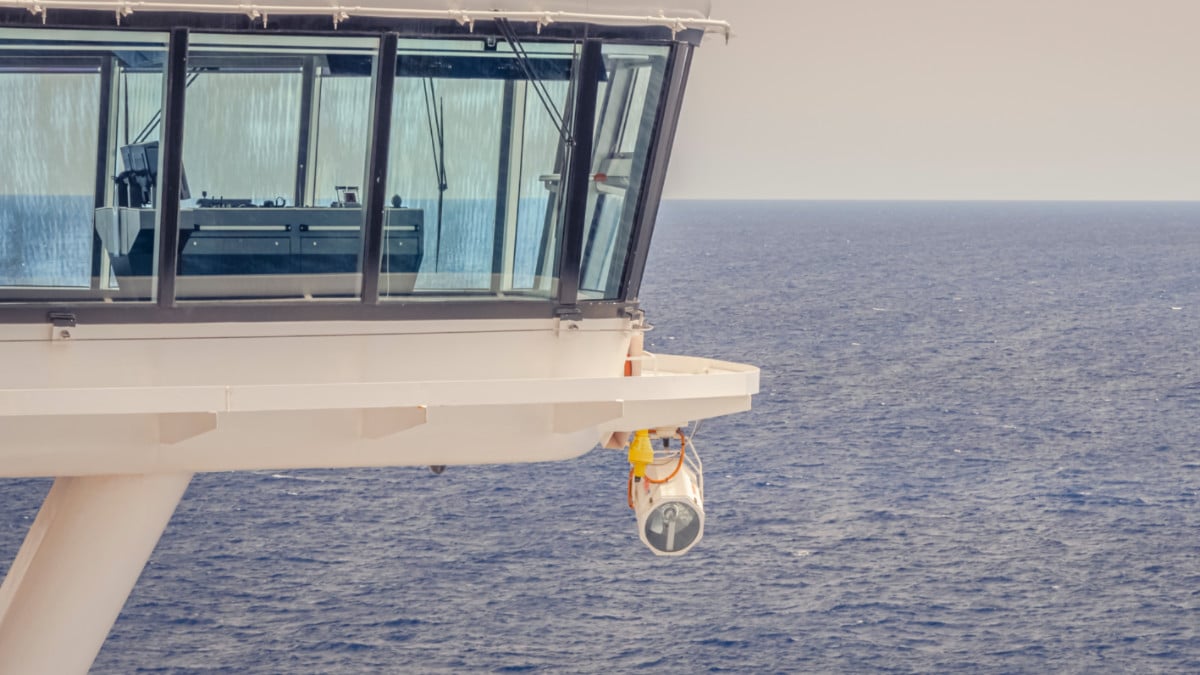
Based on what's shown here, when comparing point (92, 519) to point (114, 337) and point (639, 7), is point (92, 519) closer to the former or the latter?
point (114, 337)

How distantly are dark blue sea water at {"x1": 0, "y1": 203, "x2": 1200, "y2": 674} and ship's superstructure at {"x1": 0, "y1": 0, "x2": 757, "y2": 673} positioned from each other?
56390 millimetres

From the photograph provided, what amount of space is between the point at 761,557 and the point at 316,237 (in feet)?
239

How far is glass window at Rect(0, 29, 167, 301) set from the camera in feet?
53.8

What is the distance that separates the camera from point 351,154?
56.2 feet

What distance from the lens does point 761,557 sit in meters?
88.3

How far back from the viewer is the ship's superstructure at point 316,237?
639 inches

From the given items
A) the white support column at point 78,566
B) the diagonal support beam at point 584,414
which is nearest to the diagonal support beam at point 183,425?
the white support column at point 78,566

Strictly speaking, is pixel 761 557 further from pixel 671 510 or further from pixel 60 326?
pixel 60 326

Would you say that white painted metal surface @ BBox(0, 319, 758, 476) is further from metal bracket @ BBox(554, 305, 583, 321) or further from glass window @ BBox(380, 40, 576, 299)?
glass window @ BBox(380, 40, 576, 299)

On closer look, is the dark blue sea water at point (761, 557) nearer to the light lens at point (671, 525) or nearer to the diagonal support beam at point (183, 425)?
the light lens at point (671, 525)

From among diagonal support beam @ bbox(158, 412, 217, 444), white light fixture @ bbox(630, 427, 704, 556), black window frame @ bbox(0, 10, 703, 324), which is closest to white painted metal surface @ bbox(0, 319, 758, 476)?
diagonal support beam @ bbox(158, 412, 217, 444)

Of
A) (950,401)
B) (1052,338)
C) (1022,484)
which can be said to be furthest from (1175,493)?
(1052,338)

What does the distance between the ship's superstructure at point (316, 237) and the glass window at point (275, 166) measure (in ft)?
0.08

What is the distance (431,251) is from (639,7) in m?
3.10
